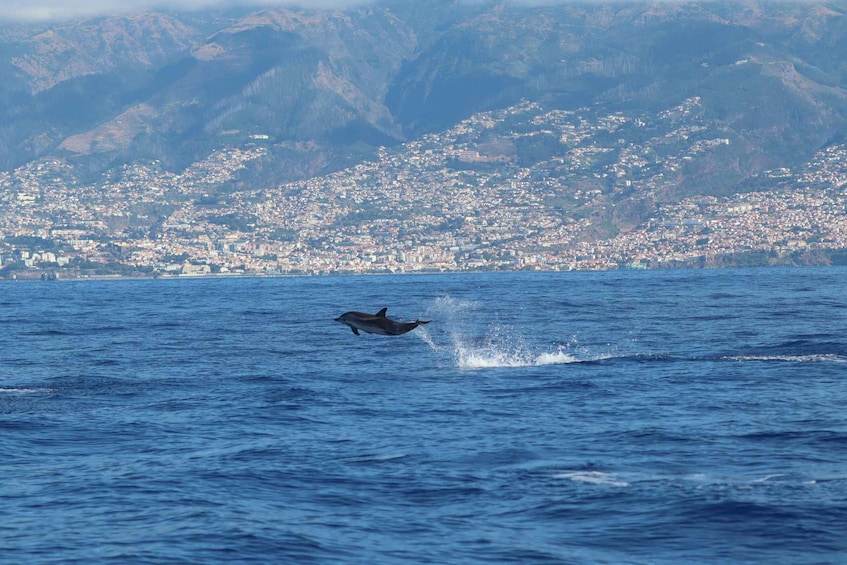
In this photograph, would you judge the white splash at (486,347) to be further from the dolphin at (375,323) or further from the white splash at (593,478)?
the white splash at (593,478)

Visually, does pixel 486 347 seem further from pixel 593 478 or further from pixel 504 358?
pixel 593 478

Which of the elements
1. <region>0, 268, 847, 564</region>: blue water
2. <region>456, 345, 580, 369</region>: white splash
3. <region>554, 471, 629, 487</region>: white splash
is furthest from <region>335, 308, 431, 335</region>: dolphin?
<region>456, 345, 580, 369</region>: white splash

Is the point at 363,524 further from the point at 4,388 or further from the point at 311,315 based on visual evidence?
the point at 311,315

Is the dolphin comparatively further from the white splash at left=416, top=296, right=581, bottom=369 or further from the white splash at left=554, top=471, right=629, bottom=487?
the white splash at left=416, top=296, right=581, bottom=369

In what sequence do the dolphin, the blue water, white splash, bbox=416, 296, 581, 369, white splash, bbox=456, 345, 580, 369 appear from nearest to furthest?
1. the blue water
2. the dolphin
3. white splash, bbox=456, 345, 580, 369
4. white splash, bbox=416, 296, 581, 369

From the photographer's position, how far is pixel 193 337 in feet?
252

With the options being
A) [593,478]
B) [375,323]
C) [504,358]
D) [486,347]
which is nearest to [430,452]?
[593,478]

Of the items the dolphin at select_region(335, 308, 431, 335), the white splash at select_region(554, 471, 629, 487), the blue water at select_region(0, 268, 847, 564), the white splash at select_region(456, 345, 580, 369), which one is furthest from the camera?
the white splash at select_region(456, 345, 580, 369)

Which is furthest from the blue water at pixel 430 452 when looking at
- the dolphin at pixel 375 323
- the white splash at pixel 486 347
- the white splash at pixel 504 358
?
the dolphin at pixel 375 323

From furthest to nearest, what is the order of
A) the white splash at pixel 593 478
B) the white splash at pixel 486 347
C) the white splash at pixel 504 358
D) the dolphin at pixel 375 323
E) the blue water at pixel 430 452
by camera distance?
the white splash at pixel 486 347
the white splash at pixel 504 358
the dolphin at pixel 375 323
the white splash at pixel 593 478
the blue water at pixel 430 452

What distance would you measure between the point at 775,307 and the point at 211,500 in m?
76.8

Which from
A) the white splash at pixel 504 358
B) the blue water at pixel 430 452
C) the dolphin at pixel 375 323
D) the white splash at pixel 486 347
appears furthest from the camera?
the white splash at pixel 486 347

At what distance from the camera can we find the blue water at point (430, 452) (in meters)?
24.6

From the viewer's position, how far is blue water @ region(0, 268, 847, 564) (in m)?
24.6
